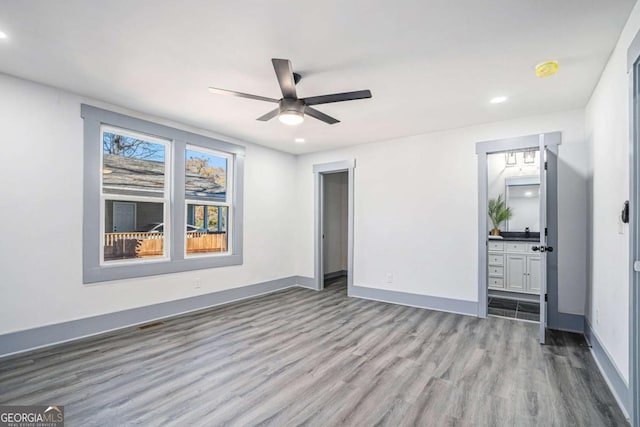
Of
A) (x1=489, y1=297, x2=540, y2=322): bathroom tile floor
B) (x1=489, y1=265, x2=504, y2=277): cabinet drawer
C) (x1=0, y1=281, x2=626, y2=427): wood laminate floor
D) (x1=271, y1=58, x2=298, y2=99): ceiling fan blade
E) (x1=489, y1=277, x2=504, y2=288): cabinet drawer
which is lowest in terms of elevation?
(x1=489, y1=297, x2=540, y2=322): bathroom tile floor

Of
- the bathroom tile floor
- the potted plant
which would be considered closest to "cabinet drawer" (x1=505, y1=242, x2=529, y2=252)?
the potted plant

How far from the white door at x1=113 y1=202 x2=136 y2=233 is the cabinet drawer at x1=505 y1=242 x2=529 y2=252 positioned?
18.6 ft

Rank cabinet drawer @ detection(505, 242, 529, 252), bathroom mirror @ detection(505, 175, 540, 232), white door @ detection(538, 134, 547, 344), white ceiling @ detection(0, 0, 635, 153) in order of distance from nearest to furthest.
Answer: white ceiling @ detection(0, 0, 635, 153)
white door @ detection(538, 134, 547, 344)
cabinet drawer @ detection(505, 242, 529, 252)
bathroom mirror @ detection(505, 175, 540, 232)

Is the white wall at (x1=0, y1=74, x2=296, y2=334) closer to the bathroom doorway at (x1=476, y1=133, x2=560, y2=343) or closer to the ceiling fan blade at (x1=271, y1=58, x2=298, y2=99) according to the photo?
the ceiling fan blade at (x1=271, y1=58, x2=298, y2=99)

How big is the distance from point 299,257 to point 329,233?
1.21 m

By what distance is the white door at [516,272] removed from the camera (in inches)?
190

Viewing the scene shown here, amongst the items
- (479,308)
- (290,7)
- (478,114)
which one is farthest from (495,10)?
(479,308)

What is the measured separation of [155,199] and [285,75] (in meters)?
2.70

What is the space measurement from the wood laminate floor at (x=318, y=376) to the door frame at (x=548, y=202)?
0.40 m

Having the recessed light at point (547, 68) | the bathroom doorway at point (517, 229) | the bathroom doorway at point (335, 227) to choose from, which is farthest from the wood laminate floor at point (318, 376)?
the bathroom doorway at point (335, 227)

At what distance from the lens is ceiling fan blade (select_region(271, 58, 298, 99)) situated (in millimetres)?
2068

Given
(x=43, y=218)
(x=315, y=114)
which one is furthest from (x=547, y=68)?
(x=43, y=218)

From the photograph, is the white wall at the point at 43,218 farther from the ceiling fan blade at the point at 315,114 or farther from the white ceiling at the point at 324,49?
the ceiling fan blade at the point at 315,114

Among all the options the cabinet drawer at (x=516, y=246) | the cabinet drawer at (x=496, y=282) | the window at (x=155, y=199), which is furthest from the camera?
the cabinet drawer at (x=496, y=282)
